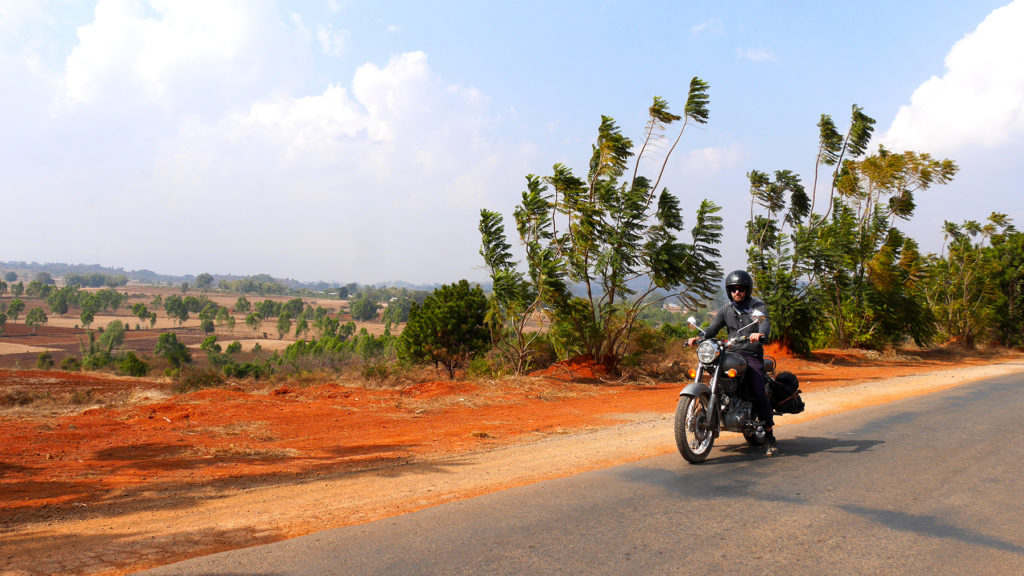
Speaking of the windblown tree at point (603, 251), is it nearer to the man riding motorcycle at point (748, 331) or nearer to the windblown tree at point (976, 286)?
the man riding motorcycle at point (748, 331)

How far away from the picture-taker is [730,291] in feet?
23.5

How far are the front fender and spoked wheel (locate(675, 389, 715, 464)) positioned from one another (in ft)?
0.16

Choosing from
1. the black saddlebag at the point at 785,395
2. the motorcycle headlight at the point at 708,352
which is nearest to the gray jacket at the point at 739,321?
the motorcycle headlight at the point at 708,352

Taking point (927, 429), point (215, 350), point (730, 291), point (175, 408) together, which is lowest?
point (215, 350)

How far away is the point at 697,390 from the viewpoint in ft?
20.8

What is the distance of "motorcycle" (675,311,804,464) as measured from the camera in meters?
6.32

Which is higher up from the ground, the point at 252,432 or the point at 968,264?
the point at 968,264

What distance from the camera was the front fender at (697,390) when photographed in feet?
20.7

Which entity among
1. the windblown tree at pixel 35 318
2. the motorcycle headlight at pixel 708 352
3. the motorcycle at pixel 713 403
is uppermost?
the motorcycle headlight at pixel 708 352

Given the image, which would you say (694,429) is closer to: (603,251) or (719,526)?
(719,526)

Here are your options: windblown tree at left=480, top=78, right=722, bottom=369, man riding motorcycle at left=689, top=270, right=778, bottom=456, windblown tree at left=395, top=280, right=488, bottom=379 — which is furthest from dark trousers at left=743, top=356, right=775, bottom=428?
windblown tree at left=395, top=280, right=488, bottom=379

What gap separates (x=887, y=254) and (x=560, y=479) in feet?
95.1

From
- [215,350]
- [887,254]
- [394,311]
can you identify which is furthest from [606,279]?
[394,311]

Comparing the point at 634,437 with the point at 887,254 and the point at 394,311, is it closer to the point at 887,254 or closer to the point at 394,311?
the point at 887,254
